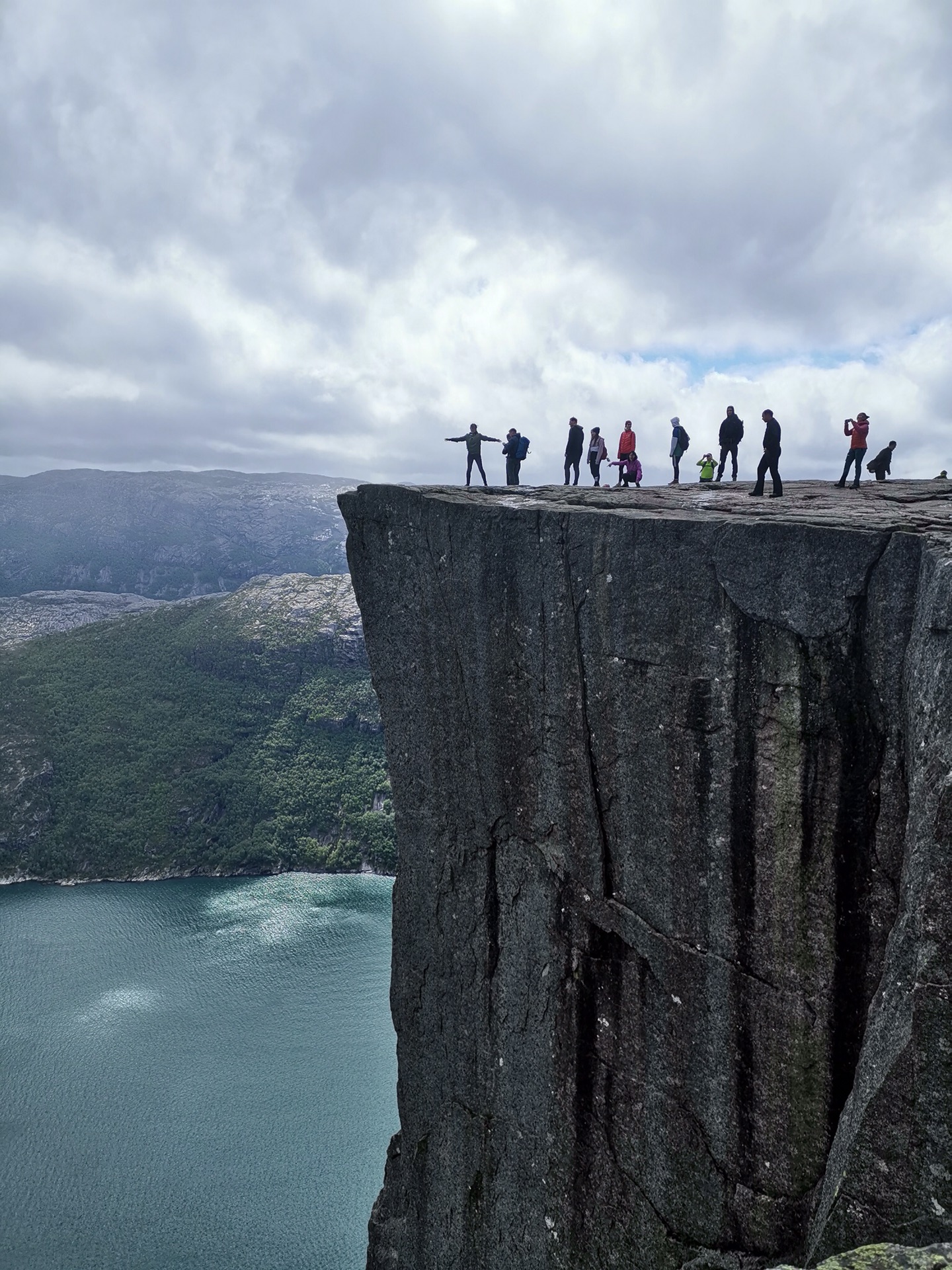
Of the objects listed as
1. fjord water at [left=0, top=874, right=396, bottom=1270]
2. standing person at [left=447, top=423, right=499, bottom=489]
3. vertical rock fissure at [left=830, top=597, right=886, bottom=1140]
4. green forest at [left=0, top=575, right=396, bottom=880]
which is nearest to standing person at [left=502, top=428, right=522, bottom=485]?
standing person at [left=447, top=423, right=499, bottom=489]

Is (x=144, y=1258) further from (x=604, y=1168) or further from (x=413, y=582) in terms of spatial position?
(x=413, y=582)

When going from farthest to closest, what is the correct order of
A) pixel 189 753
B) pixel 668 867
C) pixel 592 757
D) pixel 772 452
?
1. pixel 189 753
2. pixel 772 452
3. pixel 592 757
4. pixel 668 867

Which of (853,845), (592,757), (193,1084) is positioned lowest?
(193,1084)

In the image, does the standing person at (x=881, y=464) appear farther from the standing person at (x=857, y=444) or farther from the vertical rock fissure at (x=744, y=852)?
the vertical rock fissure at (x=744, y=852)

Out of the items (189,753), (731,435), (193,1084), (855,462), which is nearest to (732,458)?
(731,435)

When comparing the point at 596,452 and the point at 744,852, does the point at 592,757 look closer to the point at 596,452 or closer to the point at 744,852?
the point at 744,852

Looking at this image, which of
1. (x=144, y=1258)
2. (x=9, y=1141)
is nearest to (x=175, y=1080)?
(x=9, y=1141)

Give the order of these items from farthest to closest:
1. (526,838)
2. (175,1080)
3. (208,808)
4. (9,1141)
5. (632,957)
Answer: (208,808), (175,1080), (9,1141), (526,838), (632,957)
